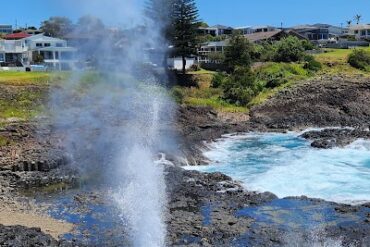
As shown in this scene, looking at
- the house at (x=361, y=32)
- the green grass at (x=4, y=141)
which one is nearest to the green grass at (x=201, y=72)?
the green grass at (x=4, y=141)

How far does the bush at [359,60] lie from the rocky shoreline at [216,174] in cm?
816

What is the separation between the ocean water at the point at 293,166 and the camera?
105 feet

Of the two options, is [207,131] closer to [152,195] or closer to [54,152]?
[54,152]

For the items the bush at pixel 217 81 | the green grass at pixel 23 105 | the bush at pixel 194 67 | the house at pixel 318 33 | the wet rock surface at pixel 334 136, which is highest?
the house at pixel 318 33

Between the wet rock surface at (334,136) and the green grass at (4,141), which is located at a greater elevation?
the green grass at (4,141)

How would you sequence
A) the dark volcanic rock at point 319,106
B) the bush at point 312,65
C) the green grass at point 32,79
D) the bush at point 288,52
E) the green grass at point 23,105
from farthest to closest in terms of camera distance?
the bush at point 288,52 < the bush at point 312,65 < the dark volcanic rock at point 319,106 < the green grass at point 32,79 < the green grass at point 23,105

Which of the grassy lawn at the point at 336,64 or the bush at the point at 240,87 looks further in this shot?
the grassy lawn at the point at 336,64

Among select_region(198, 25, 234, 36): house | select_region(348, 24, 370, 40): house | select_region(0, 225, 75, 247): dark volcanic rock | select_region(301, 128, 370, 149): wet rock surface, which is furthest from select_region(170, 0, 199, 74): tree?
select_region(348, 24, 370, 40): house

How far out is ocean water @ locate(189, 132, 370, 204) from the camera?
32.1 meters

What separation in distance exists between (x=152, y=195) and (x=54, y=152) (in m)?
9.96

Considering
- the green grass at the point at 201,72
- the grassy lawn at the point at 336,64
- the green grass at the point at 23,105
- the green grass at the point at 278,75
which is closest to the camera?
the green grass at the point at 23,105

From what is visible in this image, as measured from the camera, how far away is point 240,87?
60.9 metres

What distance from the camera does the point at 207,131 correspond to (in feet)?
166

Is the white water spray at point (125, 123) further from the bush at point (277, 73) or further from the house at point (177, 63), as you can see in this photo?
the bush at point (277, 73)
